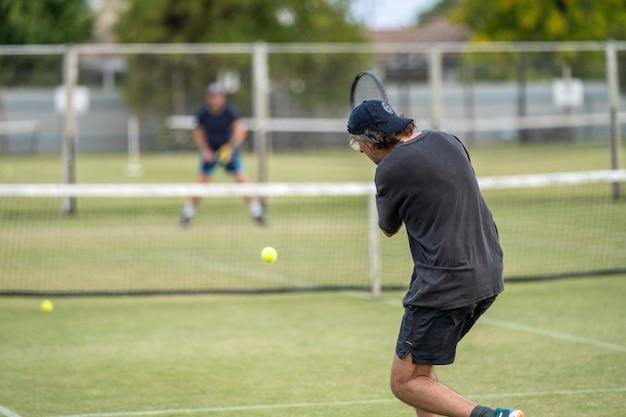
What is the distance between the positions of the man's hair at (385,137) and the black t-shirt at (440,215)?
56 millimetres

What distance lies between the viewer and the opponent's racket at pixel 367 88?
23.8 feet

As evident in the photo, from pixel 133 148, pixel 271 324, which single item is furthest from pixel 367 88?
pixel 133 148

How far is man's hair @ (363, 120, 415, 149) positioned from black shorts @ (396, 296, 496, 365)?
0.82 meters

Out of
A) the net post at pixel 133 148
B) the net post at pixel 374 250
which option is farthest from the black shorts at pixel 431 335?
the net post at pixel 133 148

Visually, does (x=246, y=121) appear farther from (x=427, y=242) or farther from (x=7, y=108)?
(x=427, y=242)

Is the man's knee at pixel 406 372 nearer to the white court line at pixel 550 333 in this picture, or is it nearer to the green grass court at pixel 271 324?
the green grass court at pixel 271 324

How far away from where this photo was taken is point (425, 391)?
216 inches

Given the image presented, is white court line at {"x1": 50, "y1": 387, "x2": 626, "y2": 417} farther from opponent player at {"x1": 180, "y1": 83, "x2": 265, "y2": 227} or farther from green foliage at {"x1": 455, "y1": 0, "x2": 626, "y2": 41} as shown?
green foliage at {"x1": 455, "y1": 0, "x2": 626, "y2": 41}

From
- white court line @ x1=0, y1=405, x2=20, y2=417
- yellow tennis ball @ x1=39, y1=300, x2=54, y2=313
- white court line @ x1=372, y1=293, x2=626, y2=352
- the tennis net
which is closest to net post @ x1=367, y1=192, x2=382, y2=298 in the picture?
the tennis net

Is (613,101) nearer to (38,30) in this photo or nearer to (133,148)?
(133,148)

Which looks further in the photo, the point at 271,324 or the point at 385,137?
the point at 271,324

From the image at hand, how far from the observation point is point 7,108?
3562 centimetres

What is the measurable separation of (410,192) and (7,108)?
31991 millimetres

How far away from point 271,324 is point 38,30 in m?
35.1
